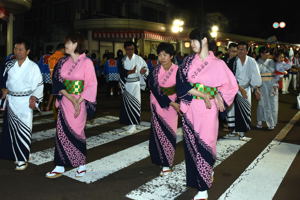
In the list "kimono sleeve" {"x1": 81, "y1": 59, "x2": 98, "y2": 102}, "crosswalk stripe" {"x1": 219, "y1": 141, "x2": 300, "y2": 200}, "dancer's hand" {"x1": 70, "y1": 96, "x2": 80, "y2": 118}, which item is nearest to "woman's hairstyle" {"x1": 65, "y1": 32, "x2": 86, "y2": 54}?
"kimono sleeve" {"x1": 81, "y1": 59, "x2": 98, "y2": 102}

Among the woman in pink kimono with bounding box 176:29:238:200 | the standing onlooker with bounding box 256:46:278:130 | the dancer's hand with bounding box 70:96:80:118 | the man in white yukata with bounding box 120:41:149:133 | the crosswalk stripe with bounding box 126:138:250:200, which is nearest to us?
the woman in pink kimono with bounding box 176:29:238:200

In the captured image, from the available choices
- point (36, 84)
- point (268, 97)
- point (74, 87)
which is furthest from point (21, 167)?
point (268, 97)

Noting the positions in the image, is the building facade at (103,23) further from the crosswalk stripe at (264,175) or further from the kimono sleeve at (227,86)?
the kimono sleeve at (227,86)

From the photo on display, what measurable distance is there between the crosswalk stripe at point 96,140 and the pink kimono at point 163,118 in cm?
177

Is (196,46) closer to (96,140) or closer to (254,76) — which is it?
(254,76)

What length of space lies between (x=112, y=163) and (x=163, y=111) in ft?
3.91

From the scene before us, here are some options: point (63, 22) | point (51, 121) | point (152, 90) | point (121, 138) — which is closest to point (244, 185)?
point (152, 90)

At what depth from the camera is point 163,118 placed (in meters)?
4.41

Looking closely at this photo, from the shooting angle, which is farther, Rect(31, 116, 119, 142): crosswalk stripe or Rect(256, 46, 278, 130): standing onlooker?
Rect(256, 46, 278, 130): standing onlooker

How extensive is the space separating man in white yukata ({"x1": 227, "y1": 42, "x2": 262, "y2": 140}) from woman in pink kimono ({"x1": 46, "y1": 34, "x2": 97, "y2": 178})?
3.37 m

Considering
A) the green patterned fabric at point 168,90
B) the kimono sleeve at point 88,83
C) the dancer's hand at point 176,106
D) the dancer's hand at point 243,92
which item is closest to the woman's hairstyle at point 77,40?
the kimono sleeve at point 88,83

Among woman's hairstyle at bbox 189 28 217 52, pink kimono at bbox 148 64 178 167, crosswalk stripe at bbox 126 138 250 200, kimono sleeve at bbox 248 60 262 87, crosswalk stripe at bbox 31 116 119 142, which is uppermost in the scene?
woman's hairstyle at bbox 189 28 217 52

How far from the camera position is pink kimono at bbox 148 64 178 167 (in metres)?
4.34

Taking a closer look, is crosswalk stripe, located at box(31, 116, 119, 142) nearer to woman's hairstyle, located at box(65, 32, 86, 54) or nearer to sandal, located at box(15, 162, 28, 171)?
sandal, located at box(15, 162, 28, 171)
